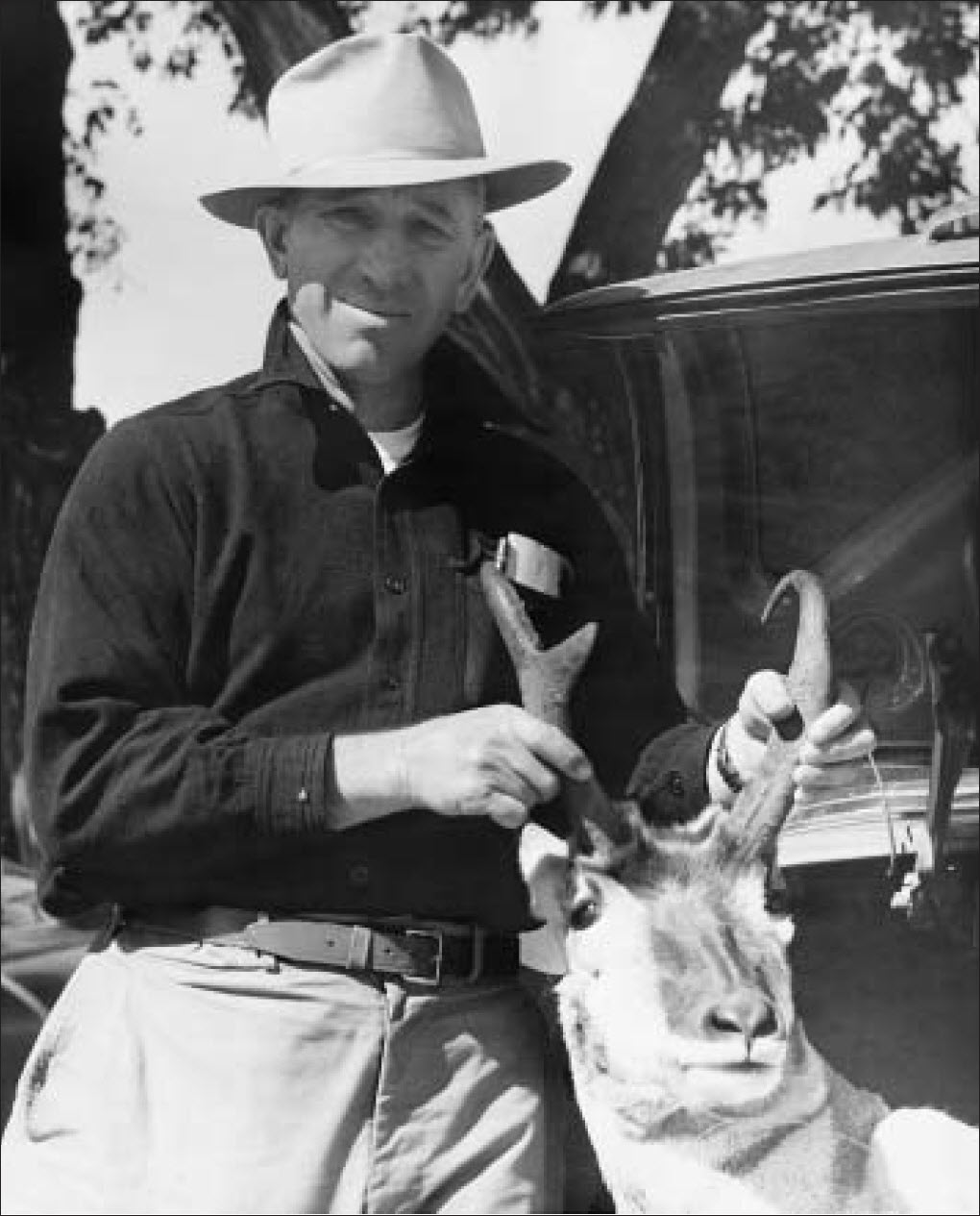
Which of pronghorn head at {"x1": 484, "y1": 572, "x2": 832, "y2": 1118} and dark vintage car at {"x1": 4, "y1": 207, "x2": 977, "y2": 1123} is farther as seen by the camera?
dark vintage car at {"x1": 4, "y1": 207, "x2": 977, "y2": 1123}

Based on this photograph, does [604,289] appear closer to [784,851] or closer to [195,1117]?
[784,851]

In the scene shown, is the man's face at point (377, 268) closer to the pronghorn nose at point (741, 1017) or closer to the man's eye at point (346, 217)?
the man's eye at point (346, 217)

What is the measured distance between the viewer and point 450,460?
2576mm

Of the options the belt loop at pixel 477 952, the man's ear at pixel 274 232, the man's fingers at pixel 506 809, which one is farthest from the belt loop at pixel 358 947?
the man's ear at pixel 274 232

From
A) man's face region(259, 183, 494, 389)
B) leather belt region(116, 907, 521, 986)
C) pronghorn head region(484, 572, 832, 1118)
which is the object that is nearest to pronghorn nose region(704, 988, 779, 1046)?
pronghorn head region(484, 572, 832, 1118)

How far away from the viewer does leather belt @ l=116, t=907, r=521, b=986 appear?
2.41m

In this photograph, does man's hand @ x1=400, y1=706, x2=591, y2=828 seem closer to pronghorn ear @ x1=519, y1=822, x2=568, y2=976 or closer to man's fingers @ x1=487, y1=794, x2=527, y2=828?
man's fingers @ x1=487, y1=794, x2=527, y2=828

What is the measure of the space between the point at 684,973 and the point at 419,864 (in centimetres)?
40

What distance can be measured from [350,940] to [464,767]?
0.34m

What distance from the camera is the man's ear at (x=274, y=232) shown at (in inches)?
101

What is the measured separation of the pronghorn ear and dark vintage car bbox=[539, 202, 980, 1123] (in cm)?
37

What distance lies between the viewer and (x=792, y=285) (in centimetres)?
265

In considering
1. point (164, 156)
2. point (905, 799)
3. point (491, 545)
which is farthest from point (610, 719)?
point (164, 156)

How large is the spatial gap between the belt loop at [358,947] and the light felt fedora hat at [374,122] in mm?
1051
